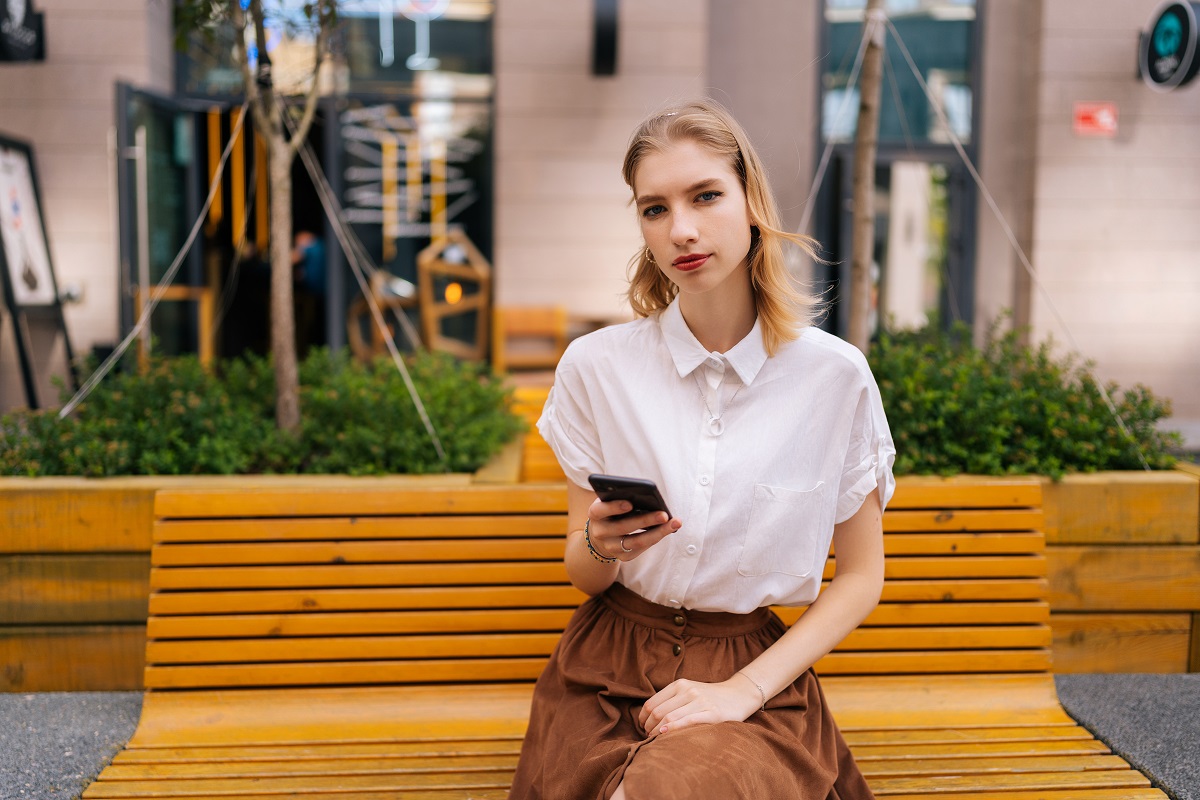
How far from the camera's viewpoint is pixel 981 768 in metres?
2.26

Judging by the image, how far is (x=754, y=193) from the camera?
181 cm

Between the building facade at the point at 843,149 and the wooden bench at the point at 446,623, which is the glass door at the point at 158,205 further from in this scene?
the wooden bench at the point at 446,623

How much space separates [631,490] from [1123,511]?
6.71 ft

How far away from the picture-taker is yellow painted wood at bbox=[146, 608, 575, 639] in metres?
2.55

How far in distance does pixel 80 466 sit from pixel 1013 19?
837cm

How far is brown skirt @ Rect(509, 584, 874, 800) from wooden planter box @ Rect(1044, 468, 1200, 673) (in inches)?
54.1

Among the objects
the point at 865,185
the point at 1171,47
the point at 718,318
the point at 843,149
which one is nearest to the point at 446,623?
the point at 718,318

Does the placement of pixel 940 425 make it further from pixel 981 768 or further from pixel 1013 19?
pixel 1013 19

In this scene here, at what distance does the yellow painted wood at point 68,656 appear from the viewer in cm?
293

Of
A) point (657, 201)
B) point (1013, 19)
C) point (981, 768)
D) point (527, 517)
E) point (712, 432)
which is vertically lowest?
point (981, 768)

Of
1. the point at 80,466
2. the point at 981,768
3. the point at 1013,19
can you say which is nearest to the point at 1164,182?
the point at 1013,19

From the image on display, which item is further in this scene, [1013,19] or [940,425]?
[1013,19]

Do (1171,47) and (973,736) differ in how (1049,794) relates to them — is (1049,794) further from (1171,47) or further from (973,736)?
(1171,47)

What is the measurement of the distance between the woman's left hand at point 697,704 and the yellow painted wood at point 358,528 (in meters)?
0.93
